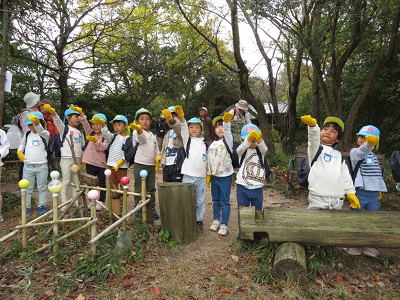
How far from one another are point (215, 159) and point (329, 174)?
145 centimetres

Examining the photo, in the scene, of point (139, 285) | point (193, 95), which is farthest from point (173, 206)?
point (193, 95)

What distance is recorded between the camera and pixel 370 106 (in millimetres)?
11508

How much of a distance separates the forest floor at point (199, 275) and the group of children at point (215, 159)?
44cm

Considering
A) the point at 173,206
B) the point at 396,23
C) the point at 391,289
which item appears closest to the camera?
the point at 391,289

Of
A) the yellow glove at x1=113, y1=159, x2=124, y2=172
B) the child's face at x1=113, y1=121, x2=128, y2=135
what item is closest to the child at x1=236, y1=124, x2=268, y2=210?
the yellow glove at x1=113, y1=159, x2=124, y2=172

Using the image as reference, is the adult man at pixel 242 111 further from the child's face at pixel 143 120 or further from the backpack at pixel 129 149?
the backpack at pixel 129 149

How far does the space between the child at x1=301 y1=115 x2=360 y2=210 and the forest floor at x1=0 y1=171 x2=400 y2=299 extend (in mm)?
640

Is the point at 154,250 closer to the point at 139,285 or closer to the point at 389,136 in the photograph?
the point at 139,285

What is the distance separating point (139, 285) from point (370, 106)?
1213 cm

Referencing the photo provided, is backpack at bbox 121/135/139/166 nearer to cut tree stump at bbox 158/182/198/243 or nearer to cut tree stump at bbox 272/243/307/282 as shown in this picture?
cut tree stump at bbox 158/182/198/243

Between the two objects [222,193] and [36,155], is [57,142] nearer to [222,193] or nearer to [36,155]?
[36,155]

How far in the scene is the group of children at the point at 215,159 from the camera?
3.24m

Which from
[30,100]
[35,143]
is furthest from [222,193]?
[30,100]

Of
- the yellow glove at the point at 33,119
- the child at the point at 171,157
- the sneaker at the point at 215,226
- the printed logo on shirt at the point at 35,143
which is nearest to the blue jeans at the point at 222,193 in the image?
the sneaker at the point at 215,226
